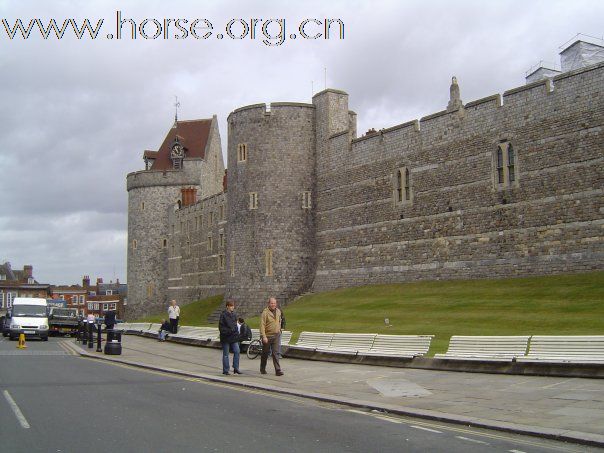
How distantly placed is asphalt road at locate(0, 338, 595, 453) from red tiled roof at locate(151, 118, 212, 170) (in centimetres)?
5944

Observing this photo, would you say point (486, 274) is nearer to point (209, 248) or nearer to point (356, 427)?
point (356, 427)

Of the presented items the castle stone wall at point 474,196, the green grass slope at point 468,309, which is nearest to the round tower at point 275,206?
the castle stone wall at point 474,196

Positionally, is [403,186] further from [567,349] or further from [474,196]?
[567,349]

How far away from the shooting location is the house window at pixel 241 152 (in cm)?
4206

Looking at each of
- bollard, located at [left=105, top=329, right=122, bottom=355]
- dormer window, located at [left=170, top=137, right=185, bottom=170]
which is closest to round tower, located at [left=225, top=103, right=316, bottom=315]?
bollard, located at [left=105, top=329, right=122, bottom=355]

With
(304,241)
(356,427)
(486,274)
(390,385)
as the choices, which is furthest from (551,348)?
(304,241)

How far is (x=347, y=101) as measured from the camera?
136 feet

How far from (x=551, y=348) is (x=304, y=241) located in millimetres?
27467

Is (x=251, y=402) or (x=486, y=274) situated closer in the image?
(x=251, y=402)

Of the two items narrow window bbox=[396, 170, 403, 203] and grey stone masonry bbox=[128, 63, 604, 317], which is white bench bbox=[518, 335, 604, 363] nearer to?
grey stone masonry bbox=[128, 63, 604, 317]

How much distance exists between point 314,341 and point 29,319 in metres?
18.5

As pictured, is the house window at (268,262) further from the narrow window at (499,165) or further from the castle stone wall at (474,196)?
the narrow window at (499,165)

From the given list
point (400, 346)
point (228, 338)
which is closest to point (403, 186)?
point (400, 346)

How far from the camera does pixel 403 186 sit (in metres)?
35.2
